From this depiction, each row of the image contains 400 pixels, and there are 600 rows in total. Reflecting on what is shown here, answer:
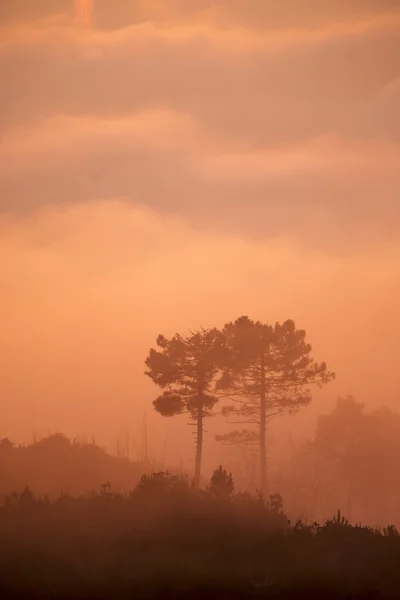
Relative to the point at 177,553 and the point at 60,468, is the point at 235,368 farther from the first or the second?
the point at 177,553

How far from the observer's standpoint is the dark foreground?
1753 cm

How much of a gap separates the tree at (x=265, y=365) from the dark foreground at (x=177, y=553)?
1436 cm

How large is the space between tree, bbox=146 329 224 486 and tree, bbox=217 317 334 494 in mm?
1113

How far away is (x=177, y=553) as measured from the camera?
67.6ft

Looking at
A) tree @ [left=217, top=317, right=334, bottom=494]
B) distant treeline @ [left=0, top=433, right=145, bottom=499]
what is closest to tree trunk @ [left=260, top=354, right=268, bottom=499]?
tree @ [left=217, top=317, right=334, bottom=494]

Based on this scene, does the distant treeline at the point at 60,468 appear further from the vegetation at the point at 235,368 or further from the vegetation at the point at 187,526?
the vegetation at the point at 235,368

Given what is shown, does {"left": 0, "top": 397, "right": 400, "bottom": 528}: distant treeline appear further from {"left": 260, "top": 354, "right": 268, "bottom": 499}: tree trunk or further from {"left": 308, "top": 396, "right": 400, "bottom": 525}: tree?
{"left": 260, "top": 354, "right": 268, "bottom": 499}: tree trunk

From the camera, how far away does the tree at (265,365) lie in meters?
41.7

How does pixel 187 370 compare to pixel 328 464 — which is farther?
pixel 328 464

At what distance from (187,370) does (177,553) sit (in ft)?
66.9

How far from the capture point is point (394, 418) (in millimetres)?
75188

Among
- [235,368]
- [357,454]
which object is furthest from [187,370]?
[357,454]

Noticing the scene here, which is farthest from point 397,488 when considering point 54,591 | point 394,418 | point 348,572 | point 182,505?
point 54,591

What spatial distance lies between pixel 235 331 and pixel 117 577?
81.9ft
